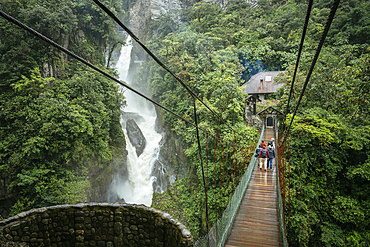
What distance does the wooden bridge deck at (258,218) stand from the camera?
3.82m

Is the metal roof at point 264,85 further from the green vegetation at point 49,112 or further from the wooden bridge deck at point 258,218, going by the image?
the green vegetation at point 49,112

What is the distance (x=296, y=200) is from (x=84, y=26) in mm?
12707

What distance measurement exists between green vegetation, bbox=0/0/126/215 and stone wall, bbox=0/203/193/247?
2.46 m

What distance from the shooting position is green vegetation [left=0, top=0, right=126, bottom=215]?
7176 mm

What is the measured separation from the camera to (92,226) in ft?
16.6

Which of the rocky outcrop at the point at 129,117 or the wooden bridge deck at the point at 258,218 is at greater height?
the rocky outcrop at the point at 129,117

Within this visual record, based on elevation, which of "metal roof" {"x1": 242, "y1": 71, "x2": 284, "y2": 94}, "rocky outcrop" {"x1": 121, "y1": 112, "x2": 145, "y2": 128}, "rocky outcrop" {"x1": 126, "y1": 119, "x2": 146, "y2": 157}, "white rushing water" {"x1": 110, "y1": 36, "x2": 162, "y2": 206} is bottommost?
"white rushing water" {"x1": 110, "y1": 36, "x2": 162, "y2": 206}

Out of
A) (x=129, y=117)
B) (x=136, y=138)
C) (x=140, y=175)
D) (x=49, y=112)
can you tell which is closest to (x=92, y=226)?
(x=49, y=112)

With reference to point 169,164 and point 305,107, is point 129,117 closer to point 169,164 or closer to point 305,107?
point 169,164

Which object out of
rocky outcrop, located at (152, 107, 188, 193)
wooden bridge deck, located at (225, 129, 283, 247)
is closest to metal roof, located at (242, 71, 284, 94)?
rocky outcrop, located at (152, 107, 188, 193)

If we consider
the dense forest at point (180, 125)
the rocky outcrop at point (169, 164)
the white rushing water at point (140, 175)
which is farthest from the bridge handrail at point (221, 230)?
the white rushing water at point (140, 175)

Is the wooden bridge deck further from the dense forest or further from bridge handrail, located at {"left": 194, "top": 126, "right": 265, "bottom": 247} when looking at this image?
the dense forest

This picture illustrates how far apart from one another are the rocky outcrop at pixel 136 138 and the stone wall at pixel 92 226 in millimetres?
8809

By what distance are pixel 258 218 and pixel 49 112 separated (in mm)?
7770
